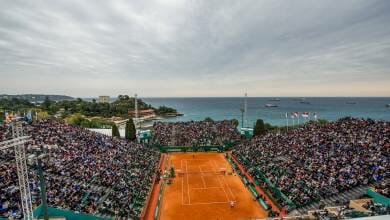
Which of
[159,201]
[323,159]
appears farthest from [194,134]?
[323,159]

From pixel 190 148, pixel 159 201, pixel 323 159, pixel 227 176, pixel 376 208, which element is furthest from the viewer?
pixel 190 148

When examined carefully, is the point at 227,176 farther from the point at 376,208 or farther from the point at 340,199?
the point at 376,208

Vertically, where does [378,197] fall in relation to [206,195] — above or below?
above

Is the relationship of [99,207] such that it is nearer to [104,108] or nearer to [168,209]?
[168,209]

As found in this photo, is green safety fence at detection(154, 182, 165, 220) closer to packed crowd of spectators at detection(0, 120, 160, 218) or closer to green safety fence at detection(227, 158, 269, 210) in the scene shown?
packed crowd of spectators at detection(0, 120, 160, 218)

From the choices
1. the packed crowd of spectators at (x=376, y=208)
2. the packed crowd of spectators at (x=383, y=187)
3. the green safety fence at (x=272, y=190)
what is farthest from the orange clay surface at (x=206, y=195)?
the packed crowd of spectators at (x=383, y=187)

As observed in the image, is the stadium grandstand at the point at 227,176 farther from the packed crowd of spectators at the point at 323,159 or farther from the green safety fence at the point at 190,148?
the green safety fence at the point at 190,148
